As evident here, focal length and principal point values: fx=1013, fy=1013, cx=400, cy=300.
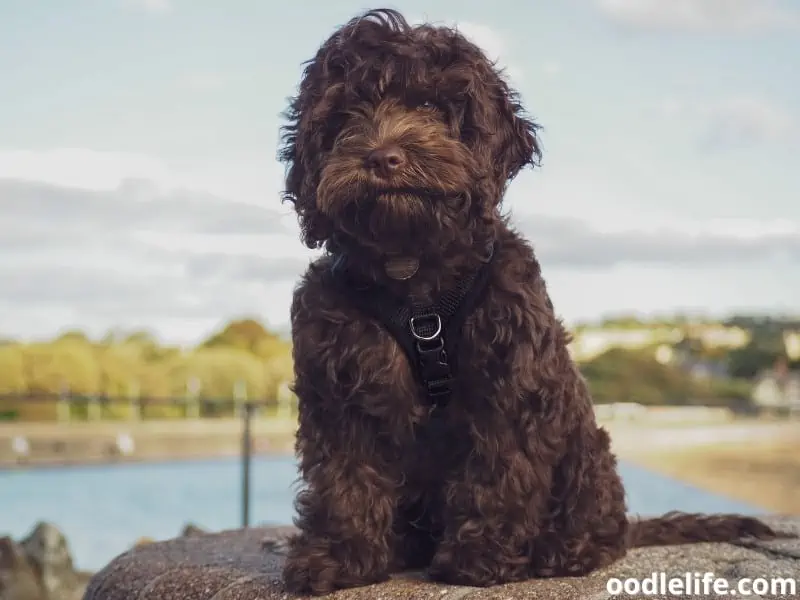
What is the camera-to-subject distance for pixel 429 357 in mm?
4137

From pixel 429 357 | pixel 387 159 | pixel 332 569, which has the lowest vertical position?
pixel 332 569

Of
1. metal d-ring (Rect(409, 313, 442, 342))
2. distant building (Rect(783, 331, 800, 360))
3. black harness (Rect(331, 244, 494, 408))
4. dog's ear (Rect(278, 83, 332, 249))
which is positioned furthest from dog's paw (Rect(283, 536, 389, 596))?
distant building (Rect(783, 331, 800, 360))

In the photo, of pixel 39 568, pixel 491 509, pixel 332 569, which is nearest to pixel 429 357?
pixel 491 509

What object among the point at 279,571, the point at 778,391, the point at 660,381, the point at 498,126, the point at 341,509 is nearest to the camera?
the point at 498,126

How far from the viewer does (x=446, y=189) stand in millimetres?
3697

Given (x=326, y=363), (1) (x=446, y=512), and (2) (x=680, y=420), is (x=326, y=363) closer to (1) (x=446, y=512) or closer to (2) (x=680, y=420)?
(1) (x=446, y=512)

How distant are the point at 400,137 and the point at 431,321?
87 cm

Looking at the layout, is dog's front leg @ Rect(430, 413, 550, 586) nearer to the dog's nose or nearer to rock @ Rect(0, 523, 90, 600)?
the dog's nose

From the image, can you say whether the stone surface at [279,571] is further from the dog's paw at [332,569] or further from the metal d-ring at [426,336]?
the metal d-ring at [426,336]

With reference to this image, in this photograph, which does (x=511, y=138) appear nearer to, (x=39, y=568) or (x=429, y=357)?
(x=429, y=357)

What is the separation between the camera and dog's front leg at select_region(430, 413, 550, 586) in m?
4.11

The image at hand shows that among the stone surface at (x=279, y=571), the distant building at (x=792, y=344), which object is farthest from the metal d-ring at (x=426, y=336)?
the distant building at (x=792, y=344)

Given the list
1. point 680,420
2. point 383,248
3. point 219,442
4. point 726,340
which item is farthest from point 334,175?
point 219,442

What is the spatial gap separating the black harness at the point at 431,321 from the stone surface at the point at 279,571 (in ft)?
2.75
